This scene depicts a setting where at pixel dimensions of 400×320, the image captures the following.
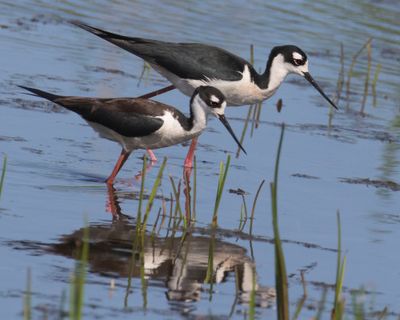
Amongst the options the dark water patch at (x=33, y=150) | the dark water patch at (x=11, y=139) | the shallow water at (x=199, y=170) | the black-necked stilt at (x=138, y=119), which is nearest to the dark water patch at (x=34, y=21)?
the shallow water at (x=199, y=170)

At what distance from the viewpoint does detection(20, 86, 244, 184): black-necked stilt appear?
31.1 ft

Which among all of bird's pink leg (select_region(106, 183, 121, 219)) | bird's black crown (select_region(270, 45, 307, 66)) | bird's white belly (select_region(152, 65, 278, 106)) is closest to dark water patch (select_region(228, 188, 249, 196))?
bird's pink leg (select_region(106, 183, 121, 219))

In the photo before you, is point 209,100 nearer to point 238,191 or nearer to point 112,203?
point 238,191

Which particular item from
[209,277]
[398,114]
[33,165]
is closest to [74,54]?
[398,114]

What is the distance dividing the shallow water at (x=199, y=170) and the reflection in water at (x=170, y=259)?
0.05 ft

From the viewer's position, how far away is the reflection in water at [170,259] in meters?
6.93

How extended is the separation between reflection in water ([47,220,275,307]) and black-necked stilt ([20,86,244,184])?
139cm

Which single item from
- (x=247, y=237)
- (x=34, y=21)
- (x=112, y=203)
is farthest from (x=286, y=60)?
(x=34, y=21)

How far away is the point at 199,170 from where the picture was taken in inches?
400

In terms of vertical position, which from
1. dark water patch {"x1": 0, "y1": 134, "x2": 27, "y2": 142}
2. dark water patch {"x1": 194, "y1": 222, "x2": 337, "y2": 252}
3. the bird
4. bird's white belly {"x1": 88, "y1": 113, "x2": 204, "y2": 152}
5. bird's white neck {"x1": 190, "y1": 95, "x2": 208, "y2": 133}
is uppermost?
the bird

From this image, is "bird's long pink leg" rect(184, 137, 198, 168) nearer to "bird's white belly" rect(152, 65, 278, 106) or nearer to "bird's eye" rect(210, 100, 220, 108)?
"bird's eye" rect(210, 100, 220, 108)

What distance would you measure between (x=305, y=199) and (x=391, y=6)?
9.34 meters

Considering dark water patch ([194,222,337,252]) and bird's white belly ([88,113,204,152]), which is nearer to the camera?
dark water patch ([194,222,337,252])

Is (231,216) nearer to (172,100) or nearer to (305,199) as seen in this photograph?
(305,199)
